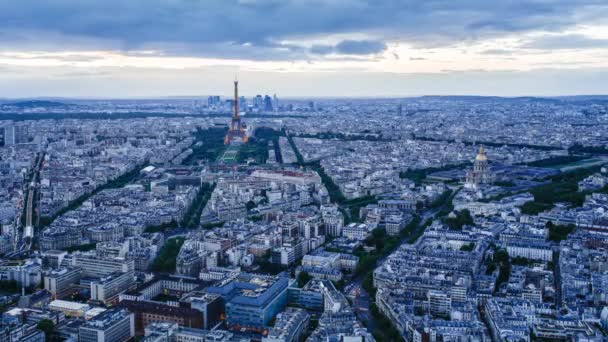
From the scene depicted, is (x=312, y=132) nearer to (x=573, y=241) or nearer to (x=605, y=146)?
(x=605, y=146)

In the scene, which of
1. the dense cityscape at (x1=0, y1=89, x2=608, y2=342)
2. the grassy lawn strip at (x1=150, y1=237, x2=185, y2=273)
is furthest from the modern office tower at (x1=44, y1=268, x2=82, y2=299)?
the grassy lawn strip at (x1=150, y1=237, x2=185, y2=273)

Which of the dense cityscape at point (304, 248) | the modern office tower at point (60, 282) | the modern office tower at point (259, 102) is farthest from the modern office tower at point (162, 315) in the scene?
the modern office tower at point (259, 102)

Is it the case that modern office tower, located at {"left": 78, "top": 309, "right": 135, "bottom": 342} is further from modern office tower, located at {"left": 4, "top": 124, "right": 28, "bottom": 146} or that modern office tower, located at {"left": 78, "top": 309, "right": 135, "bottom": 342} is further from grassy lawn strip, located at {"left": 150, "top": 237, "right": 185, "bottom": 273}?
modern office tower, located at {"left": 4, "top": 124, "right": 28, "bottom": 146}

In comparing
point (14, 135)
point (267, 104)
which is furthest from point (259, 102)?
point (14, 135)

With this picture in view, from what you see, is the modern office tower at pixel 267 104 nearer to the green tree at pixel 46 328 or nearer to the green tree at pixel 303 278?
the green tree at pixel 303 278

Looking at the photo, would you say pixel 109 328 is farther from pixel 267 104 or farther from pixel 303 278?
pixel 267 104
